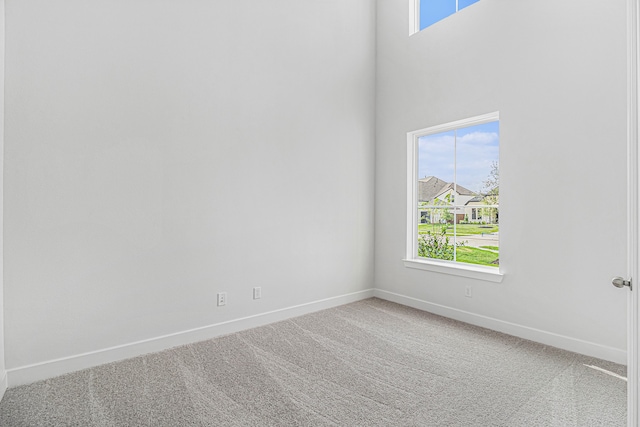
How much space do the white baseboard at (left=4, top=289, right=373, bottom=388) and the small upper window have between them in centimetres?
329

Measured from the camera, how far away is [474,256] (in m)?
3.44

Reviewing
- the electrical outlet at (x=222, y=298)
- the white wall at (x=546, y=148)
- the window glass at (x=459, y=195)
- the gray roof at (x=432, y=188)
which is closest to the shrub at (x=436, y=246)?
the window glass at (x=459, y=195)

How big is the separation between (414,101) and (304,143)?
1.31 m

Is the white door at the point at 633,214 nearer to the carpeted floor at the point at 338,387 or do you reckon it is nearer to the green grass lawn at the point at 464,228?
the carpeted floor at the point at 338,387

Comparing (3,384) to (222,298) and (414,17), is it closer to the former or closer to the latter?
(222,298)

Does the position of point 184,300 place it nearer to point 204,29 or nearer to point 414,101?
point 204,29

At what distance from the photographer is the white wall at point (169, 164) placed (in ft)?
7.27

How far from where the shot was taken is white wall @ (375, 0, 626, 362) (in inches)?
97.5

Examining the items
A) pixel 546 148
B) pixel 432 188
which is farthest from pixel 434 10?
pixel 546 148

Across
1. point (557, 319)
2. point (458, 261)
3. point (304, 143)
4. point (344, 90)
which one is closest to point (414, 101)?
point (344, 90)

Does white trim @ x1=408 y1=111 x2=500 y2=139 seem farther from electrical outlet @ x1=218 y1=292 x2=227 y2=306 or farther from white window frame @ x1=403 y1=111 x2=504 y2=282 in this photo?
electrical outlet @ x1=218 y1=292 x2=227 y2=306

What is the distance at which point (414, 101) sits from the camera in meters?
3.80

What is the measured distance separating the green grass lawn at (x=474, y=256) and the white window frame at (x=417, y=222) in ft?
0.15

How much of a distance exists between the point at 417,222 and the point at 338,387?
228 cm
